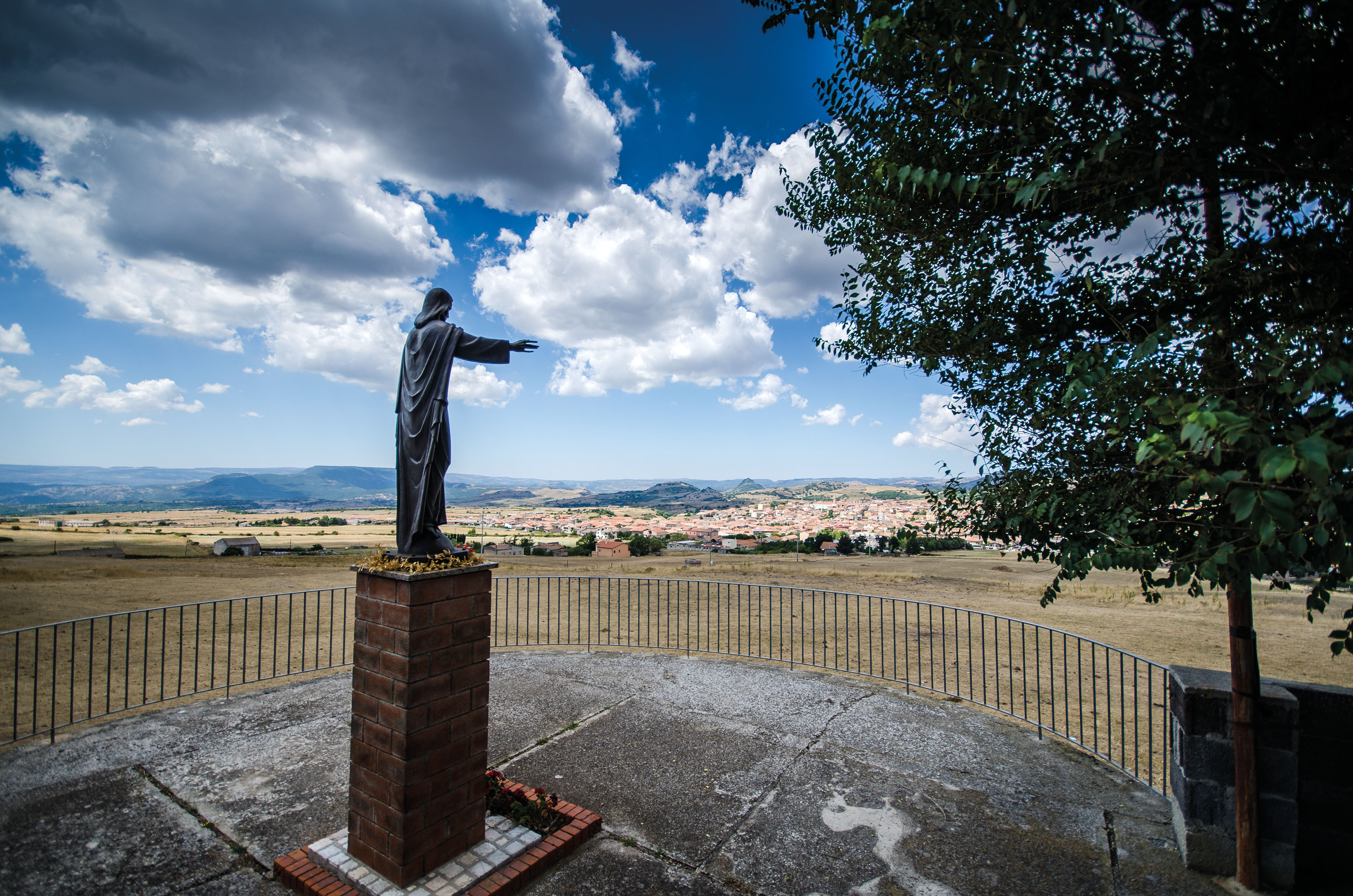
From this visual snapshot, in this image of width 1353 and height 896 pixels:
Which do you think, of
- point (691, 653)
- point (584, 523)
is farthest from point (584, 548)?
point (584, 523)

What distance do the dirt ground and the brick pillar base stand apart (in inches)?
376

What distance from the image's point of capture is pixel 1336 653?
221cm

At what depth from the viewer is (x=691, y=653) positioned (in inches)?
353

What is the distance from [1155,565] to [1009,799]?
283 cm

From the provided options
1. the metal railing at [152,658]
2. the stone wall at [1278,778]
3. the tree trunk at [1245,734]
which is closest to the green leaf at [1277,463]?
Result: the tree trunk at [1245,734]

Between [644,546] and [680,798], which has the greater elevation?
[680,798]

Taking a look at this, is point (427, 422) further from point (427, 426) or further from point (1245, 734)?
point (1245, 734)

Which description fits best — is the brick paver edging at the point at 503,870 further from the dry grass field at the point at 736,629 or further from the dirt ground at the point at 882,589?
the dirt ground at the point at 882,589

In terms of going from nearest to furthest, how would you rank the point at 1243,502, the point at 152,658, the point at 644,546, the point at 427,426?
the point at 1243,502 → the point at 427,426 → the point at 152,658 → the point at 644,546

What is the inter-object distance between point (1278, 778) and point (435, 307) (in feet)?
20.7

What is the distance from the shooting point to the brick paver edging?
3.46m

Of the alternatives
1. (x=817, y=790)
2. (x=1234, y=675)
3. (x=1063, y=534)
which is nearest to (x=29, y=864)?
(x=817, y=790)

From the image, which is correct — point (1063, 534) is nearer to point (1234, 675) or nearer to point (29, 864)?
point (1234, 675)

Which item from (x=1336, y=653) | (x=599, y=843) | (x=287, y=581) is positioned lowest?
(x=287, y=581)
